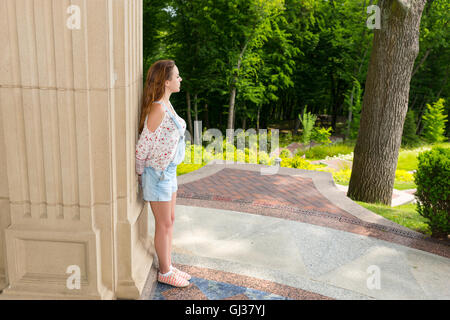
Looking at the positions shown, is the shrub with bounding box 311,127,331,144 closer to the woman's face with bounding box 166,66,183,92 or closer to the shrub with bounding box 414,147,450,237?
the shrub with bounding box 414,147,450,237

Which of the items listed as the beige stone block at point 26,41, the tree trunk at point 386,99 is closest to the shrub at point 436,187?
the tree trunk at point 386,99

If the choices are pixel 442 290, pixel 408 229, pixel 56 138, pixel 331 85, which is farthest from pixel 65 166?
pixel 331 85

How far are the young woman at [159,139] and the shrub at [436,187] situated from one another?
3649mm

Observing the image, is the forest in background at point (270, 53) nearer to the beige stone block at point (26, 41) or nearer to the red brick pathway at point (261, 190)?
the red brick pathway at point (261, 190)

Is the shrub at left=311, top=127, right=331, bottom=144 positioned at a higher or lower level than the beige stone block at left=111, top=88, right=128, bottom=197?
lower

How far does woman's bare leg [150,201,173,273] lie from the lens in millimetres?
3729

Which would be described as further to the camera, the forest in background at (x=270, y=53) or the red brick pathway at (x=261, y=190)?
the forest in background at (x=270, y=53)

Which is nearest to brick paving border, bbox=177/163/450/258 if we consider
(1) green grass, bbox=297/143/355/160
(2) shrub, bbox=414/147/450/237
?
(2) shrub, bbox=414/147/450/237

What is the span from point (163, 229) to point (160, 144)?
84 centimetres

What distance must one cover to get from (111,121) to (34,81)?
0.61m

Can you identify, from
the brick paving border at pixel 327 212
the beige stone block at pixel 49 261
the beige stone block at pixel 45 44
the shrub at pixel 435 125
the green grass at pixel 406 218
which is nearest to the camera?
the beige stone block at pixel 45 44

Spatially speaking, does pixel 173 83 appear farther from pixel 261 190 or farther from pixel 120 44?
pixel 261 190

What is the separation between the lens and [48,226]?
3.19 m

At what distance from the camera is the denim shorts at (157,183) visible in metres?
3.62
